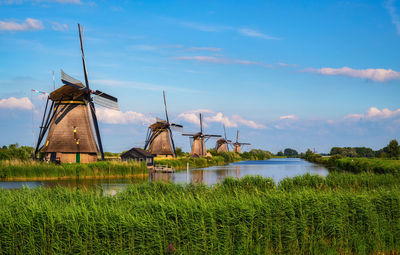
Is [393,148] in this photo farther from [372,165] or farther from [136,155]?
[136,155]

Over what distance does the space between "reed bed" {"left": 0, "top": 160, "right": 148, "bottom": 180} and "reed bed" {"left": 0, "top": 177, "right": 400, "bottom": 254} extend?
2018 centimetres

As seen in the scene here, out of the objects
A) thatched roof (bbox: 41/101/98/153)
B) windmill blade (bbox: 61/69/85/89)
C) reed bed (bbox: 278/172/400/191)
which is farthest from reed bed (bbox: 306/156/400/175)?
windmill blade (bbox: 61/69/85/89)

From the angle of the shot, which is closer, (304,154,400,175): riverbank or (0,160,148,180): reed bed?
(0,160,148,180): reed bed

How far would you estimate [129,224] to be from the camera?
7.95m

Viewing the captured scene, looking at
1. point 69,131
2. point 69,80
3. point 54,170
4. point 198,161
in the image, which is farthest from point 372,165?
point 69,80

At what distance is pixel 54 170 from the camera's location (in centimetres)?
2950

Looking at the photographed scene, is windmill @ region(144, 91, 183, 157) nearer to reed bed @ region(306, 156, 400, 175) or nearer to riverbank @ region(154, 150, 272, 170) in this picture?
riverbank @ region(154, 150, 272, 170)

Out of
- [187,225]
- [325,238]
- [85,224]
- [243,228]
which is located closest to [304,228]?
[325,238]

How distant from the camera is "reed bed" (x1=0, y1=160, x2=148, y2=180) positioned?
2858 cm

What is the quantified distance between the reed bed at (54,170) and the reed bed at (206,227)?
2018 cm

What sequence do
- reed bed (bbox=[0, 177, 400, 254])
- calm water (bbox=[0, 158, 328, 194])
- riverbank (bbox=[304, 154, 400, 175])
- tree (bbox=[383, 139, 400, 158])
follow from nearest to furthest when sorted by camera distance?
reed bed (bbox=[0, 177, 400, 254]) → calm water (bbox=[0, 158, 328, 194]) → riverbank (bbox=[304, 154, 400, 175]) → tree (bbox=[383, 139, 400, 158])

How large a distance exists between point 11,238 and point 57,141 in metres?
27.4

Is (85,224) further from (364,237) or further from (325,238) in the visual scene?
(364,237)

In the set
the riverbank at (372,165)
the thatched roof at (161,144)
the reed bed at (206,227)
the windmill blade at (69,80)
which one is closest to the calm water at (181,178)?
the reed bed at (206,227)
